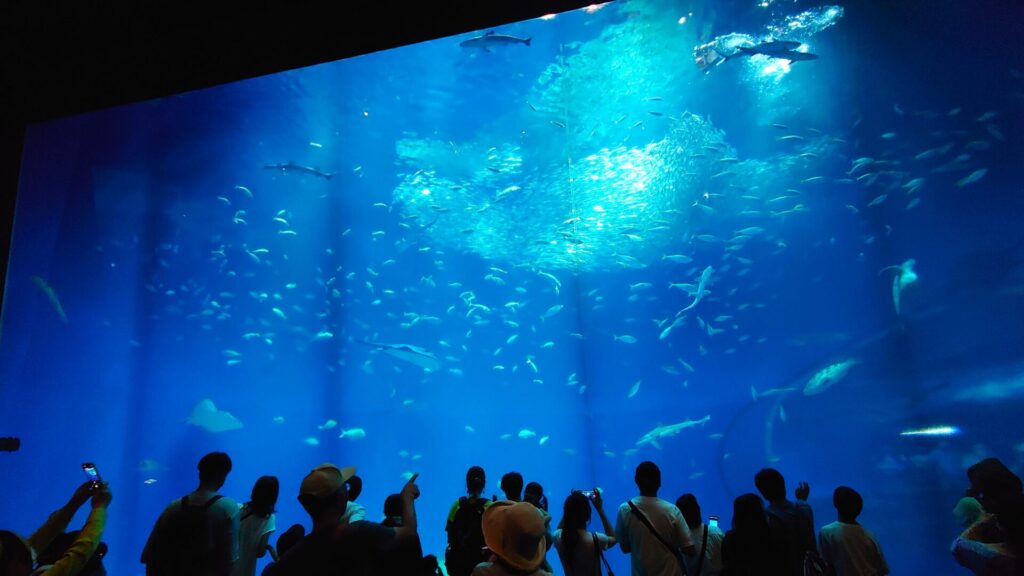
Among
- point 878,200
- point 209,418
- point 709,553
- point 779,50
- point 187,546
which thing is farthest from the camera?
point 209,418

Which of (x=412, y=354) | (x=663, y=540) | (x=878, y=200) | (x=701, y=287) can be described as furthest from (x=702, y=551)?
(x=412, y=354)

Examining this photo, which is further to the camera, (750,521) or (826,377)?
(826,377)

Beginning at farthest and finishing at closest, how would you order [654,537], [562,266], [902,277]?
[562,266] → [902,277] → [654,537]

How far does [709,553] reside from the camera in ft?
9.54

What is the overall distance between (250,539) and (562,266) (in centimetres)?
1600

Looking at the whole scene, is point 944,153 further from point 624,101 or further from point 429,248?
point 429,248

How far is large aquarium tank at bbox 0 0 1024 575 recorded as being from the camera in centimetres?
967

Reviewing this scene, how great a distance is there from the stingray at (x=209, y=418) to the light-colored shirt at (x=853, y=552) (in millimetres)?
13215

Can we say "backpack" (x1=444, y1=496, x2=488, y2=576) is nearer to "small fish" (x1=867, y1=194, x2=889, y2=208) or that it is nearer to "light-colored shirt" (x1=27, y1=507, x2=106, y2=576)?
"light-colored shirt" (x1=27, y1=507, x2=106, y2=576)

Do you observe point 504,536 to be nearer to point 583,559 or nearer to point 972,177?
point 583,559

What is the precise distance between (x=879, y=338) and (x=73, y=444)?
16120mm

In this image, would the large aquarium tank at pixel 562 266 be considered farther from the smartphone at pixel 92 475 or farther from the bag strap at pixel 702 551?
the smartphone at pixel 92 475

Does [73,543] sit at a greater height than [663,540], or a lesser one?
greater

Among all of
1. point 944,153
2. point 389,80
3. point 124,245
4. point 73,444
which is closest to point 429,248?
point 389,80
